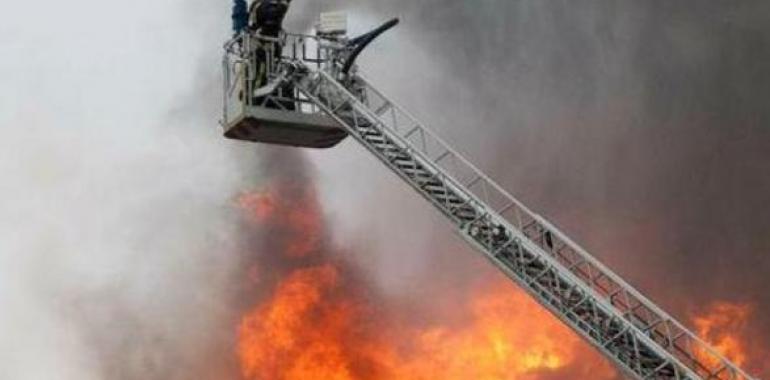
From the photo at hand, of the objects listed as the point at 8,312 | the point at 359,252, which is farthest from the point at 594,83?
the point at 8,312

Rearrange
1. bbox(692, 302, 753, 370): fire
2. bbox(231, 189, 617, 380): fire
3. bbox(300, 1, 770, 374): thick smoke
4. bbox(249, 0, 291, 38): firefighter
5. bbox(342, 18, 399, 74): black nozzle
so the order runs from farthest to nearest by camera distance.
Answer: bbox(692, 302, 753, 370): fire, bbox(300, 1, 770, 374): thick smoke, bbox(231, 189, 617, 380): fire, bbox(249, 0, 291, 38): firefighter, bbox(342, 18, 399, 74): black nozzle

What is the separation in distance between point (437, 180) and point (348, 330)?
14.4 meters

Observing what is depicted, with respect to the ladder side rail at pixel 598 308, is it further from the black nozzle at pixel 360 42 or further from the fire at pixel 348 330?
the fire at pixel 348 330

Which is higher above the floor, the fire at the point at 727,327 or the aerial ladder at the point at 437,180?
the aerial ladder at the point at 437,180

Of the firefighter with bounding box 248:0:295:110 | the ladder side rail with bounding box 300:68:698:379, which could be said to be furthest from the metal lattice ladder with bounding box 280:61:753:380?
the firefighter with bounding box 248:0:295:110

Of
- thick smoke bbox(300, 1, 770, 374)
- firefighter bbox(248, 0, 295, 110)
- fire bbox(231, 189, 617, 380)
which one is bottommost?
fire bbox(231, 189, 617, 380)

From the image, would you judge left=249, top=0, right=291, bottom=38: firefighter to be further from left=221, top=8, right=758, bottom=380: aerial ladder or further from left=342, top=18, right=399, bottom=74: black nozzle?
left=342, top=18, right=399, bottom=74: black nozzle

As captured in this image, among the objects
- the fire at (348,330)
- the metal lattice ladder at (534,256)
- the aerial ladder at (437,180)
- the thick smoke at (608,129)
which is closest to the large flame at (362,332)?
the fire at (348,330)

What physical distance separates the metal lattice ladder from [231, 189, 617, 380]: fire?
13.0 m

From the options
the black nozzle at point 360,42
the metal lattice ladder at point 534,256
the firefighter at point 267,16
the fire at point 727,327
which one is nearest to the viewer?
the metal lattice ladder at point 534,256

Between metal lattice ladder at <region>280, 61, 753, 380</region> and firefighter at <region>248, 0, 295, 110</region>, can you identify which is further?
firefighter at <region>248, 0, 295, 110</region>

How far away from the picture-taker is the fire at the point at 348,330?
34.5 metres

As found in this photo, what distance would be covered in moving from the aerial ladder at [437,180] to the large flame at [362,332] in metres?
12.2

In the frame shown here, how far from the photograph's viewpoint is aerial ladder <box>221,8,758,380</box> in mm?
19828
